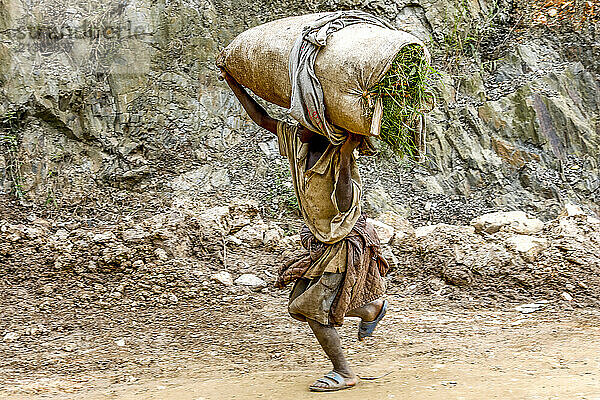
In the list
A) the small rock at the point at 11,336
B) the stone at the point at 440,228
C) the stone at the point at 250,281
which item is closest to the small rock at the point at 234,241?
the stone at the point at 250,281

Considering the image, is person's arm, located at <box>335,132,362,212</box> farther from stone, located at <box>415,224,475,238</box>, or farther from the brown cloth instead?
stone, located at <box>415,224,475,238</box>

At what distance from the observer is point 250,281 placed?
510 centimetres

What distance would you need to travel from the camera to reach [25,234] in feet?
17.6

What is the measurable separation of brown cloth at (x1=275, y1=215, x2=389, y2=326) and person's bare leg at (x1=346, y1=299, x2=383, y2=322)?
3 cm

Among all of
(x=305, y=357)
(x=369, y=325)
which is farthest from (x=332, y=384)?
(x=305, y=357)

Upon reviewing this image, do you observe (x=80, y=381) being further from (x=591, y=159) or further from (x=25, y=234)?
(x=591, y=159)

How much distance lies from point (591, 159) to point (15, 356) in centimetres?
583

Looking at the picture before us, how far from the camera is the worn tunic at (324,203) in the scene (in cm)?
309

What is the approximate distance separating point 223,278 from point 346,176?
88.6 inches

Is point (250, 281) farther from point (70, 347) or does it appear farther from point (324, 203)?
point (324, 203)

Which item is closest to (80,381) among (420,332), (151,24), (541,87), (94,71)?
(420,332)

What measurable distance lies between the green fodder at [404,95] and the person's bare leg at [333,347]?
3.19 ft

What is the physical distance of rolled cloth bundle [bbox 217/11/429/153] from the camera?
9.07 feet

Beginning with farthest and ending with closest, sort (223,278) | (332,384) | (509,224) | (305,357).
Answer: (509,224) < (223,278) < (305,357) < (332,384)
